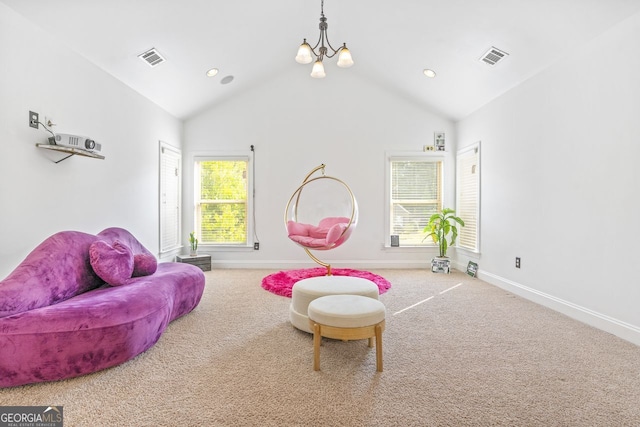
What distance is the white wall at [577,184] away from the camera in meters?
2.63

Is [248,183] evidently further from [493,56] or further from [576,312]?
[576,312]

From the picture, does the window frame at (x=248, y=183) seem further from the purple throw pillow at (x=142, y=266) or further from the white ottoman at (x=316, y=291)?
the white ottoman at (x=316, y=291)

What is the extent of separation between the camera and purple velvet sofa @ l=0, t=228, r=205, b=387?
184 centimetres

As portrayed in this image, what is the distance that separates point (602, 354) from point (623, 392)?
1.88ft

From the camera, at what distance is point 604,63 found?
2.84 meters

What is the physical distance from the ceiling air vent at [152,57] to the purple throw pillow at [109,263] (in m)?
2.14

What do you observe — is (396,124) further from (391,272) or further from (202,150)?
(202,150)

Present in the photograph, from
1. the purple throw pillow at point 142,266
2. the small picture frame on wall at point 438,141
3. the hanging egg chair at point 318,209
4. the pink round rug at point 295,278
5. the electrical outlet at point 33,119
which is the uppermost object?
the small picture frame on wall at point 438,141

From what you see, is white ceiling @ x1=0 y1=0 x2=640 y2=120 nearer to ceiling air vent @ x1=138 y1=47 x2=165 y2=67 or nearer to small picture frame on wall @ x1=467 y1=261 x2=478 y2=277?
ceiling air vent @ x1=138 y1=47 x2=165 y2=67

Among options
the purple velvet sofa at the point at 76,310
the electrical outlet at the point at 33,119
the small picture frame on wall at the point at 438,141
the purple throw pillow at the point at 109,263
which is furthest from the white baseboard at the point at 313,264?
the electrical outlet at the point at 33,119

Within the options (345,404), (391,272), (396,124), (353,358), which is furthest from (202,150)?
(345,404)

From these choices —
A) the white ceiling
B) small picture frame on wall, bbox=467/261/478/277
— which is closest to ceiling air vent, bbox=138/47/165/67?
the white ceiling

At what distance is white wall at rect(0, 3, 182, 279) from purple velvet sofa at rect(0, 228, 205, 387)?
41 cm

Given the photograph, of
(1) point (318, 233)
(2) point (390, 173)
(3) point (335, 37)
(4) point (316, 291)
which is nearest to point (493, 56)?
(3) point (335, 37)
